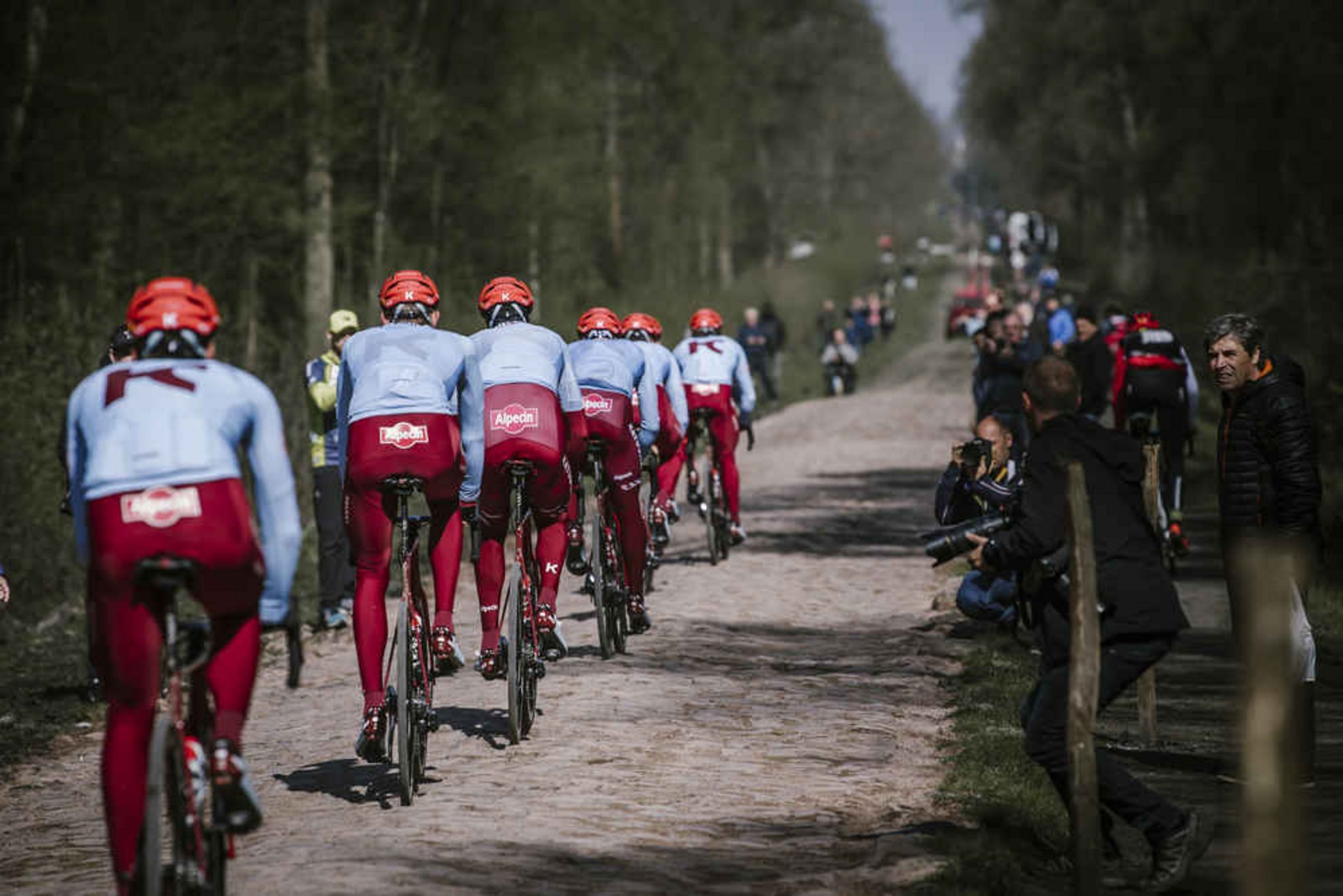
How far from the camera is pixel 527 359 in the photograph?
11.2 meters

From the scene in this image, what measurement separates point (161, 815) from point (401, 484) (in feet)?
10.5

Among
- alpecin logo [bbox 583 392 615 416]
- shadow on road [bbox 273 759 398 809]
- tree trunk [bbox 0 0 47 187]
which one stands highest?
tree trunk [bbox 0 0 47 187]

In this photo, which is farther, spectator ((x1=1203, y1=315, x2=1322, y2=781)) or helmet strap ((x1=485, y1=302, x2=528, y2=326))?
helmet strap ((x1=485, y1=302, x2=528, y2=326))

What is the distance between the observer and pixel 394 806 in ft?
30.3

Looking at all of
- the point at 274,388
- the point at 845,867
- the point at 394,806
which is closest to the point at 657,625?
the point at 394,806

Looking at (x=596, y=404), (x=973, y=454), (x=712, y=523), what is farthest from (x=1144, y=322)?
(x=973, y=454)

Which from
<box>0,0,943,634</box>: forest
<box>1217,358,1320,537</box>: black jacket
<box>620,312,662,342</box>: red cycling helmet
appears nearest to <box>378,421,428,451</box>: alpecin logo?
<box>1217,358,1320,537</box>: black jacket

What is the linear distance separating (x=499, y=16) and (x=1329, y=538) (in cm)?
2774

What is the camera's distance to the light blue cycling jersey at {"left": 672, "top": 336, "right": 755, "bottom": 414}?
742 inches

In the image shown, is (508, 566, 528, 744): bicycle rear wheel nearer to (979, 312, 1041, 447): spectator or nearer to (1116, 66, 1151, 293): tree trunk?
(979, 312, 1041, 447): spectator

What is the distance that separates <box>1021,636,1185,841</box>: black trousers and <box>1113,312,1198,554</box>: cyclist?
33.1 feet

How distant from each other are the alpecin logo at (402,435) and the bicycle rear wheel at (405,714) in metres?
0.73

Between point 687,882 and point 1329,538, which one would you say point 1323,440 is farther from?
point 687,882

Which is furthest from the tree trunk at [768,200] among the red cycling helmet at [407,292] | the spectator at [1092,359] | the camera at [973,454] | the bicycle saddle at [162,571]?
the bicycle saddle at [162,571]
